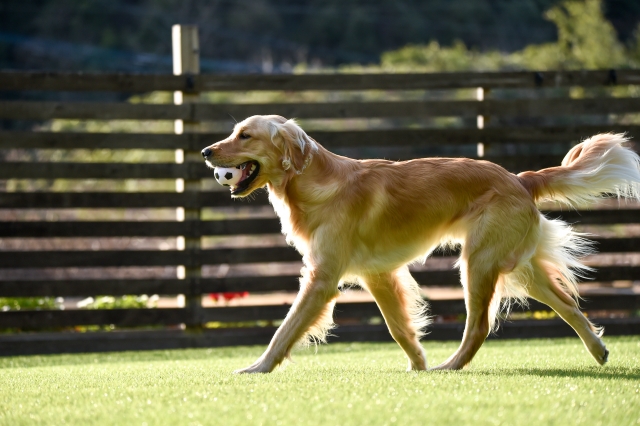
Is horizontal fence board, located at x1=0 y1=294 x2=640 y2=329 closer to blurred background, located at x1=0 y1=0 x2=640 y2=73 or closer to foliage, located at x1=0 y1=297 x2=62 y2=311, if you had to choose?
foliage, located at x1=0 y1=297 x2=62 y2=311

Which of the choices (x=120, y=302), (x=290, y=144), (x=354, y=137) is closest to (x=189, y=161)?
(x=354, y=137)

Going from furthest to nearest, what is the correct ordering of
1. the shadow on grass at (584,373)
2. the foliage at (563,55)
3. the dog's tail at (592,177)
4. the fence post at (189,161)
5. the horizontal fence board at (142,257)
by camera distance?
the foliage at (563,55) < the fence post at (189,161) < the horizontal fence board at (142,257) < the dog's tail at (592,177) < the shadow on grass at (584,373)

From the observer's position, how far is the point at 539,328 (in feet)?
22.6

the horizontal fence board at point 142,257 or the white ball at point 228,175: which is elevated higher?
the white ball at point 228,175

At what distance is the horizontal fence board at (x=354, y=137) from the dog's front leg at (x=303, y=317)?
→ 239 cm

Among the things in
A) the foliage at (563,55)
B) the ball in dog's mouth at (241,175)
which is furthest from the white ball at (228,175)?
the foliage at (563,55)

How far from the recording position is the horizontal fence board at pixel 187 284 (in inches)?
254

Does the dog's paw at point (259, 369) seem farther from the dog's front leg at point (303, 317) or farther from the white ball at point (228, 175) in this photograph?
the white ball at point (228, 175)

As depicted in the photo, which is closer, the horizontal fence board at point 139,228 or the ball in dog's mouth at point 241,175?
the ball in dog's mouth at point 241,175

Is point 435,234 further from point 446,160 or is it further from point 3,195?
point 3,195

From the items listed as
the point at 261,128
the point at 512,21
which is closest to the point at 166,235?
the point at 261,128

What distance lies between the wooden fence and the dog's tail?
79.8 inches

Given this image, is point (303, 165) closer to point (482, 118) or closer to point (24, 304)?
point (482, 118)

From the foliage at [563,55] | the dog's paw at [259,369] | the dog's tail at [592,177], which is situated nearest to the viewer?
the dog's paw at [259,369]
